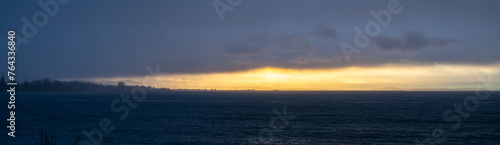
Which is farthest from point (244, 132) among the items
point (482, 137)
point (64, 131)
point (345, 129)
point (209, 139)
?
point (482, 137)

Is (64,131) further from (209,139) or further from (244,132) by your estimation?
(244,132)

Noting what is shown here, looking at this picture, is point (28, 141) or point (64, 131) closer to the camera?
point (28, 141)

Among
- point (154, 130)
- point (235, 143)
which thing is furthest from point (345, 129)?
point (154, 130)

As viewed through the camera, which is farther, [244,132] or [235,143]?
[244,132]

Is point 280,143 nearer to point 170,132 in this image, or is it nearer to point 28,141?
point 170,132

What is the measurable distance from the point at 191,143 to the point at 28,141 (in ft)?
70.6

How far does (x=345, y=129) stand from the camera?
67.9 m

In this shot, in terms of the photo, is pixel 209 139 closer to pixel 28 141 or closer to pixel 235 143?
pixel 235 143

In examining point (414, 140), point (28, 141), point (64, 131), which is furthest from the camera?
point (64, 131)

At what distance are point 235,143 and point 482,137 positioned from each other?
37424 millimetres

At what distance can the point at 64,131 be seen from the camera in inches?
2520

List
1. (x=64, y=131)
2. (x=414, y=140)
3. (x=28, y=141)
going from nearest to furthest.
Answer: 1. (x=28, y=141)
2. (x=414, y=140)
3. (x=64, y=131)

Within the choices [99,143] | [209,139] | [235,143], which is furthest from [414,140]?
[99,143]

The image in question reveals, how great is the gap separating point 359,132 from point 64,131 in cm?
4874
